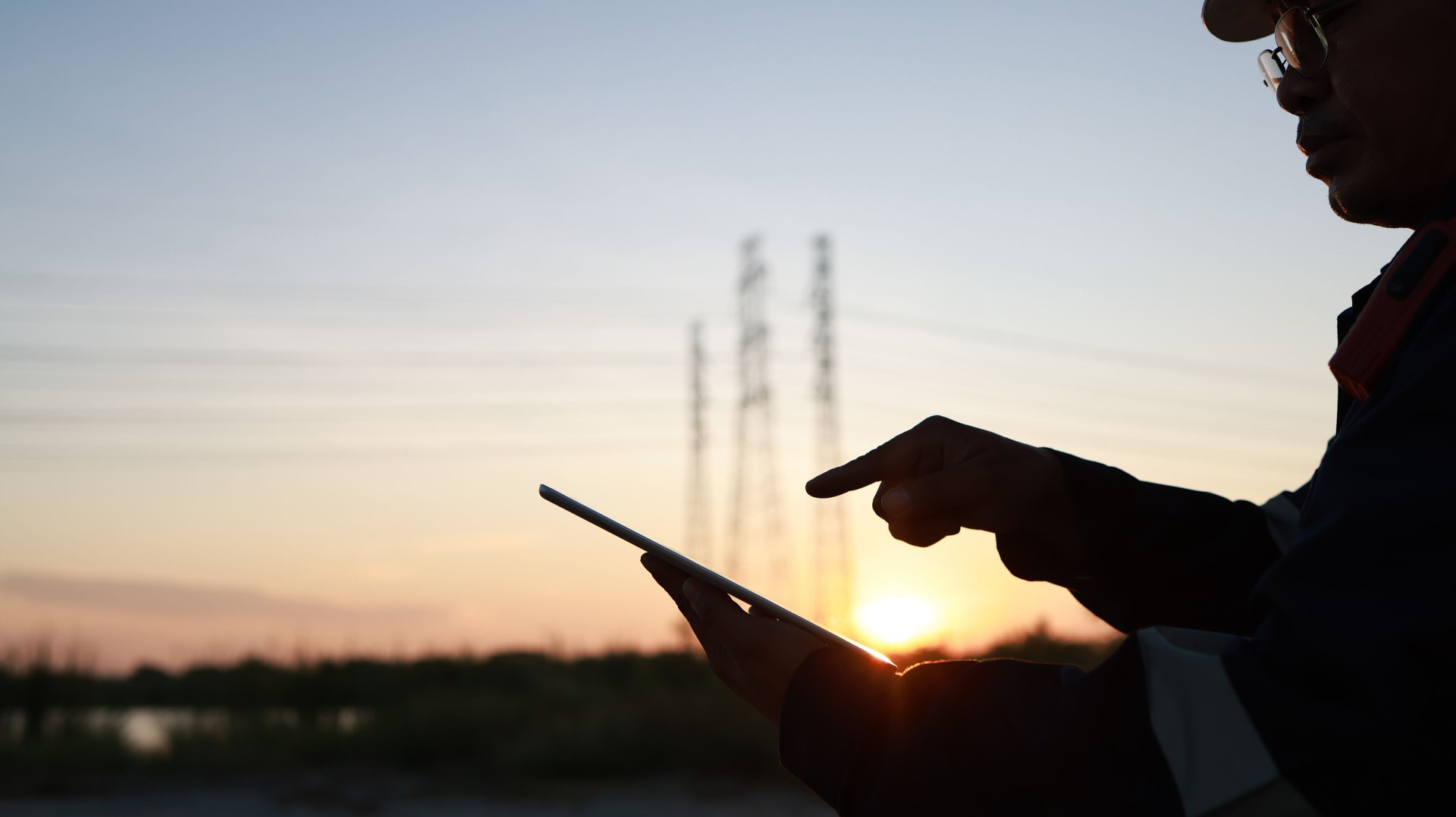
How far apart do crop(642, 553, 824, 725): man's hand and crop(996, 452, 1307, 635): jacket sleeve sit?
22.2 inches

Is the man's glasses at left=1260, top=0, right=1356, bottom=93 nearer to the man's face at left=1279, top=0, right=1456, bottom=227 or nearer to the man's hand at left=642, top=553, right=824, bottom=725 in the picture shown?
the man's face at left=1279, top=0, right=1456, bottom=227

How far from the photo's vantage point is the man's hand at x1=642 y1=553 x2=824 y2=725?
1.14m

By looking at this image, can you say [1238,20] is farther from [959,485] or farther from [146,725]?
[146,725]

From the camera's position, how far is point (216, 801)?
10961mm

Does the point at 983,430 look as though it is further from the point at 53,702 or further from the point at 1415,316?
A: the point at 53,702

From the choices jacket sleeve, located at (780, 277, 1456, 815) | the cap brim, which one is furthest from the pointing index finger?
the cap brim

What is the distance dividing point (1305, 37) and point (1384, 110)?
0.63 feet

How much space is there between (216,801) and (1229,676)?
11.7 metres

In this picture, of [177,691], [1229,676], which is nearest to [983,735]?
[1229,676]

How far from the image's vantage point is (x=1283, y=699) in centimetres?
86

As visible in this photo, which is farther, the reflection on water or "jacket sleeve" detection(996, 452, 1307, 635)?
the reflection on water

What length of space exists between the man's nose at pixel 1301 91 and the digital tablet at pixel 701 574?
85cm

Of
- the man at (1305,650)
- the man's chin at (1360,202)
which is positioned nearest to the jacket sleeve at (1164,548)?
the man at (1305,650)

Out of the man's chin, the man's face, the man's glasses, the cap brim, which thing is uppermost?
the cap brim
